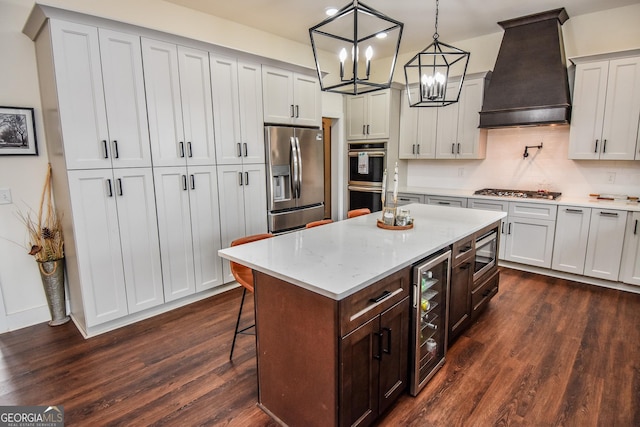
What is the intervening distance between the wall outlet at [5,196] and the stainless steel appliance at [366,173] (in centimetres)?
406

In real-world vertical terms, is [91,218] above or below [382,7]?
below

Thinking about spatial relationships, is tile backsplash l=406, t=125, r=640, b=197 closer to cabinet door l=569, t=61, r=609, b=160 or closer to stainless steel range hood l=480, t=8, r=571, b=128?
cabinet door l=569, t=61, r=609, b=160

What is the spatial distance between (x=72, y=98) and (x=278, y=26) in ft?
8.52

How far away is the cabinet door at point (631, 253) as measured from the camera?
3.33 metres

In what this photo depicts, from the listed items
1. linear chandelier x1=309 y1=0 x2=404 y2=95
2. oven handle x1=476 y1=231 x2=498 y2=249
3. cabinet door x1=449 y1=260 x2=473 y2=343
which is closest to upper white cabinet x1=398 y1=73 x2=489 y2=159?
linear chandelier x1=309 y1=0 x2=404 y2=95

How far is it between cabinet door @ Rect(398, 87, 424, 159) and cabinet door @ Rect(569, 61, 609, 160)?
187 centimetres

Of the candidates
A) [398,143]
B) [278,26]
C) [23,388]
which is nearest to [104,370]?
[23,388]

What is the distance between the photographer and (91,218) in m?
2.59

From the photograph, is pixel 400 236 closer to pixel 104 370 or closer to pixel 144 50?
pixel 104 370

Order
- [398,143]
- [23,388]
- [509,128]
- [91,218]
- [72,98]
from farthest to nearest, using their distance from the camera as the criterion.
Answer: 1. [398,143]
2. [509,128]
3. [91,218]
4. [72,98]
5. [23,388]

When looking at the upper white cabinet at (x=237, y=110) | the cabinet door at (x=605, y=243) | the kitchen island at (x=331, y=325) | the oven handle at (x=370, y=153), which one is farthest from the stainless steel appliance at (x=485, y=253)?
the oven handle at (x=370, y=153)

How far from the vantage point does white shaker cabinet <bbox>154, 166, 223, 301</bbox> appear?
3.00 metres

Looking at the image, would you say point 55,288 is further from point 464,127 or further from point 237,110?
point 464,127

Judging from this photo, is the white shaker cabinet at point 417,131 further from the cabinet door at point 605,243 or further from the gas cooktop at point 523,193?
the cabinet door at point 605,243
